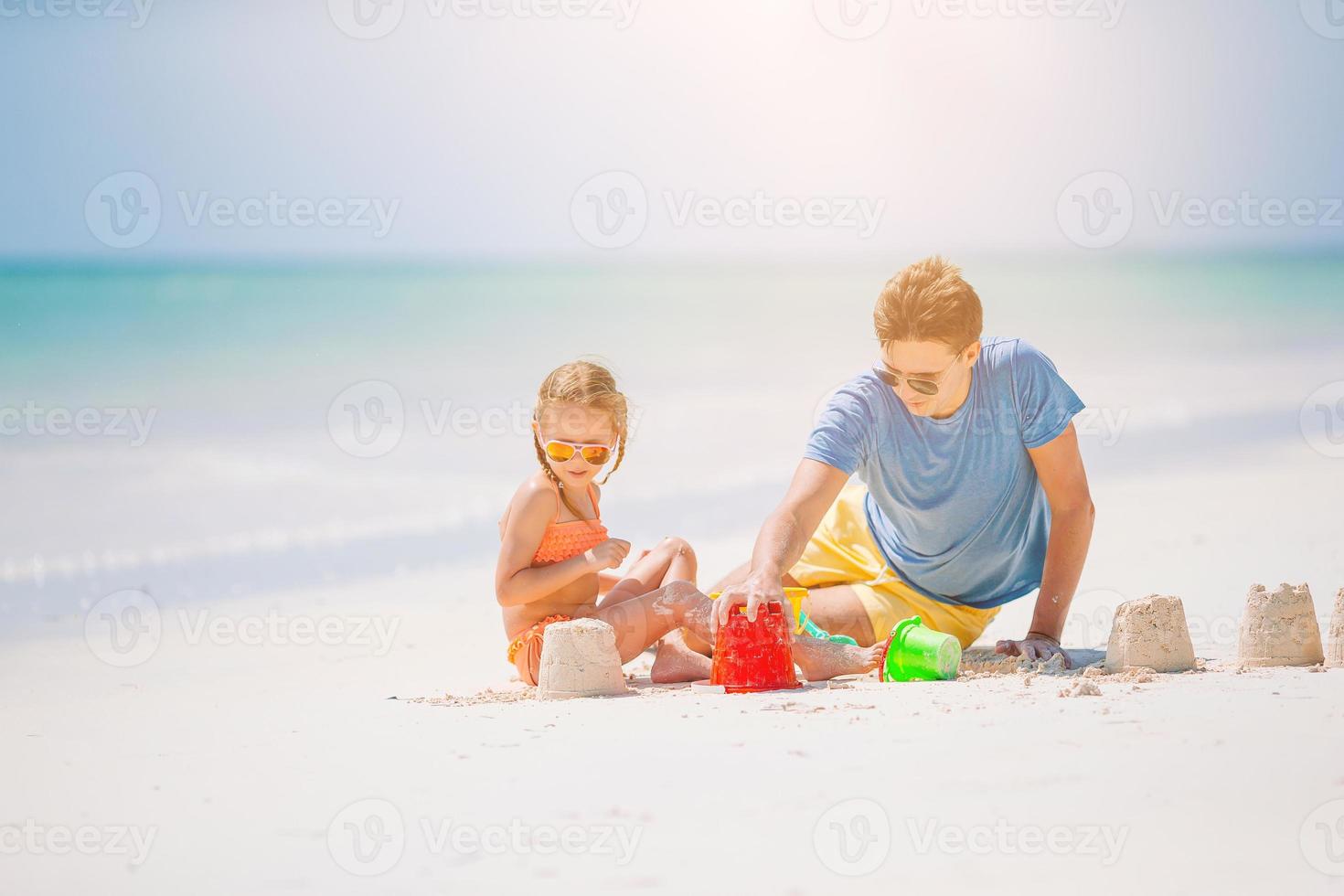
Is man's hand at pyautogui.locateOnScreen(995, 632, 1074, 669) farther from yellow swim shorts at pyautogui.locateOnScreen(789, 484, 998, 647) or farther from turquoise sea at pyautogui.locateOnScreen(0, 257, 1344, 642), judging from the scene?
turquoise sea at pyautogui.locateOnScreen(0, 257, 1344, 642)

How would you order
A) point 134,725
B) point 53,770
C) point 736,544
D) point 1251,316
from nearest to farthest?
point 53,770 → point 134,725 → point 736,544 → point 1251,316

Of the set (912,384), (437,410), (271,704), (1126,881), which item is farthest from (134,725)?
(437,410)

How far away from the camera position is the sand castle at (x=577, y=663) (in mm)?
4238

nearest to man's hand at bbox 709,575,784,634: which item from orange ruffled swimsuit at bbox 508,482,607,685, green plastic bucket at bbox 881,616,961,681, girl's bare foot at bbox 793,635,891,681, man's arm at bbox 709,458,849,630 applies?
man's arm at bbox 709,458,849,630

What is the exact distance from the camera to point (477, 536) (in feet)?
28.4

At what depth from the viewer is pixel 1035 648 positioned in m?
4.42

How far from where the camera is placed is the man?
14.0ft

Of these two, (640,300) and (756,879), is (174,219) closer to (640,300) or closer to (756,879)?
(640,300)

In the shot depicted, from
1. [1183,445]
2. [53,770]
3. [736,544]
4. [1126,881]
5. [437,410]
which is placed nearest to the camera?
[1126,881]

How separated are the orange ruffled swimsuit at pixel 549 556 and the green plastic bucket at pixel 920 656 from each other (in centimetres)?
109

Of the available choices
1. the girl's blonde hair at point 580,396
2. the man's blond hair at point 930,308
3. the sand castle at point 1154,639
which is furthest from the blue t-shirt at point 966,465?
the girl's blonde hair at point 580,396

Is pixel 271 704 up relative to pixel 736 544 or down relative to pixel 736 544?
down

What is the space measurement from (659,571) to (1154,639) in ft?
5.80

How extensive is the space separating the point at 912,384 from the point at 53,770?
2.89m
